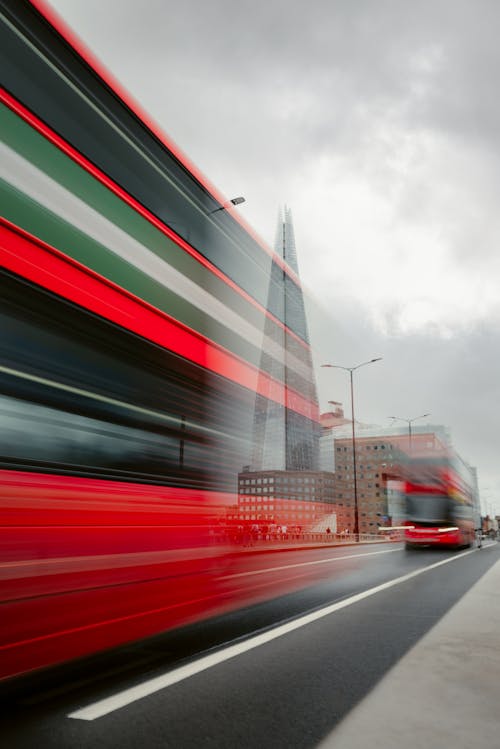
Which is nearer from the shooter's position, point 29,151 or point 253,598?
point 29,151

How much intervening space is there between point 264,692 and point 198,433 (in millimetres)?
2556

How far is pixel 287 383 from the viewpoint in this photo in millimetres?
7832

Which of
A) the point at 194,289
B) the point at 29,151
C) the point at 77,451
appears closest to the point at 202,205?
the point at 194,289

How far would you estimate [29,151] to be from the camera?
4223 mm

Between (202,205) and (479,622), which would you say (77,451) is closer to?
(202,205)

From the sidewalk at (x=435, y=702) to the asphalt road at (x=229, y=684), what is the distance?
127mm

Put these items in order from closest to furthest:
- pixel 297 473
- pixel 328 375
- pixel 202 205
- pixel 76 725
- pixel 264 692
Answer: pixel 76 725, pixel 264 692, pixel 202 205, pixel 297 473, pixel 328 375

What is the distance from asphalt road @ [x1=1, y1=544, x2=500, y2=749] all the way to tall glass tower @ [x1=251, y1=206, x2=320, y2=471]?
6.29ft

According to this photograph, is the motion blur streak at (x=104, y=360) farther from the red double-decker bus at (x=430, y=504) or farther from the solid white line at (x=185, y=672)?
the red double-decker bus at (x=430, y=504)

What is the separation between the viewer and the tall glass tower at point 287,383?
23.2ft

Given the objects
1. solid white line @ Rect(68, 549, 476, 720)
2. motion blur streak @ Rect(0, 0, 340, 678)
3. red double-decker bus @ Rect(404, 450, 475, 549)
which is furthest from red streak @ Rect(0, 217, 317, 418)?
red double-decker bus @ Rect(404, 450, 475, 549)

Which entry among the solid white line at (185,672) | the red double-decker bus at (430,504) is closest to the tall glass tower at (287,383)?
the solid white line at (185,672)

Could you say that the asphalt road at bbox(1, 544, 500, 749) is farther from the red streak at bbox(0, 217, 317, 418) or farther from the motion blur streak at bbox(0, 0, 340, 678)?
the red streak at bbox(0, 217, 317, 418)

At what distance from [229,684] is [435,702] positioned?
1314mm
